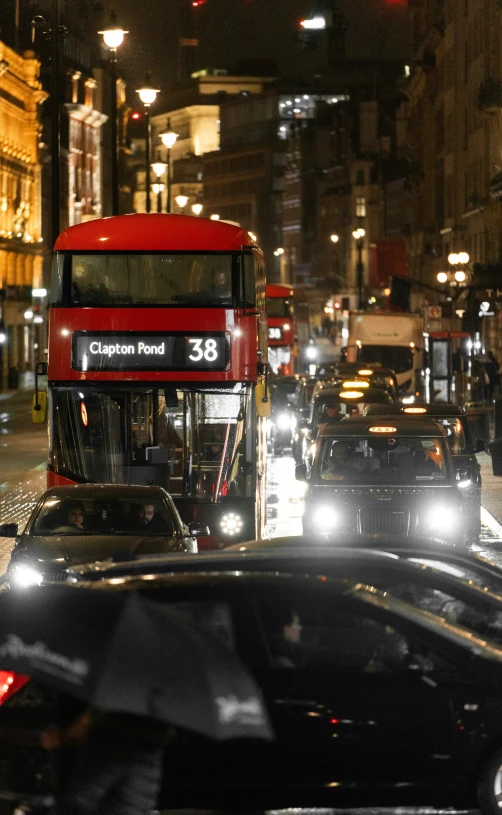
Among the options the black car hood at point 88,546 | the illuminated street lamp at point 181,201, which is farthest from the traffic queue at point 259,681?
the illuminated street lamp at point 181,201

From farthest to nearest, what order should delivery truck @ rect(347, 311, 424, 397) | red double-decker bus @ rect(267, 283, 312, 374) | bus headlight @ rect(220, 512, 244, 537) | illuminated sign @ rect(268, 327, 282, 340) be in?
illuminated sign @ rect(268, 327, 282, 340)
red double-decker bus @ rect(267, 283, 312, 374)
delivery truck @ rect(347, 311, 424, 397)
bus headlight @ rect(220, 512, 244, 537)

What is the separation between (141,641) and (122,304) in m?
11.5

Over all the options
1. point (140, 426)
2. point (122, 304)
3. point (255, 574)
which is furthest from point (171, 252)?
point (255, 574)

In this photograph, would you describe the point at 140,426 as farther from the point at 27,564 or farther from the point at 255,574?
the point at 255,574

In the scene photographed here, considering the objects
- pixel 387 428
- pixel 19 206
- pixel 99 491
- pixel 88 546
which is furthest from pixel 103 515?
pixel 19 206

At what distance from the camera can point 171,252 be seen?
18.4 m

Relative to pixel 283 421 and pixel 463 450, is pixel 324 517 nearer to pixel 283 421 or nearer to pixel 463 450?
pixel 463 450

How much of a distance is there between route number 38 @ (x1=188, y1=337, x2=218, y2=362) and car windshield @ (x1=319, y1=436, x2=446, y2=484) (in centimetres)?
167

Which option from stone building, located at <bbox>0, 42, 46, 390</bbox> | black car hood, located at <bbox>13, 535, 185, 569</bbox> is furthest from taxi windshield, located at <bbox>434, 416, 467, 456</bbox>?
stone building, located at <bbox>0, 42, 46, 390</bbox>

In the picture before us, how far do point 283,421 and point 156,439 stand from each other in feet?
64.8

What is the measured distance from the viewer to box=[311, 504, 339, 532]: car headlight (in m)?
16.2

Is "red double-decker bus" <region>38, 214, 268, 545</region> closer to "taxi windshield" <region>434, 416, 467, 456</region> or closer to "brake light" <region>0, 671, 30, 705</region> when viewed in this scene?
"taxi windshield" <region>434, 416, 467, 456</region>

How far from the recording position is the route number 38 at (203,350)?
17.8m

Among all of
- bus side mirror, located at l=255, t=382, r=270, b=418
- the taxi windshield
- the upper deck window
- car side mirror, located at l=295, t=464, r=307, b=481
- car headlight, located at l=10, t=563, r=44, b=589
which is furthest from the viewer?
the taxi windshield
